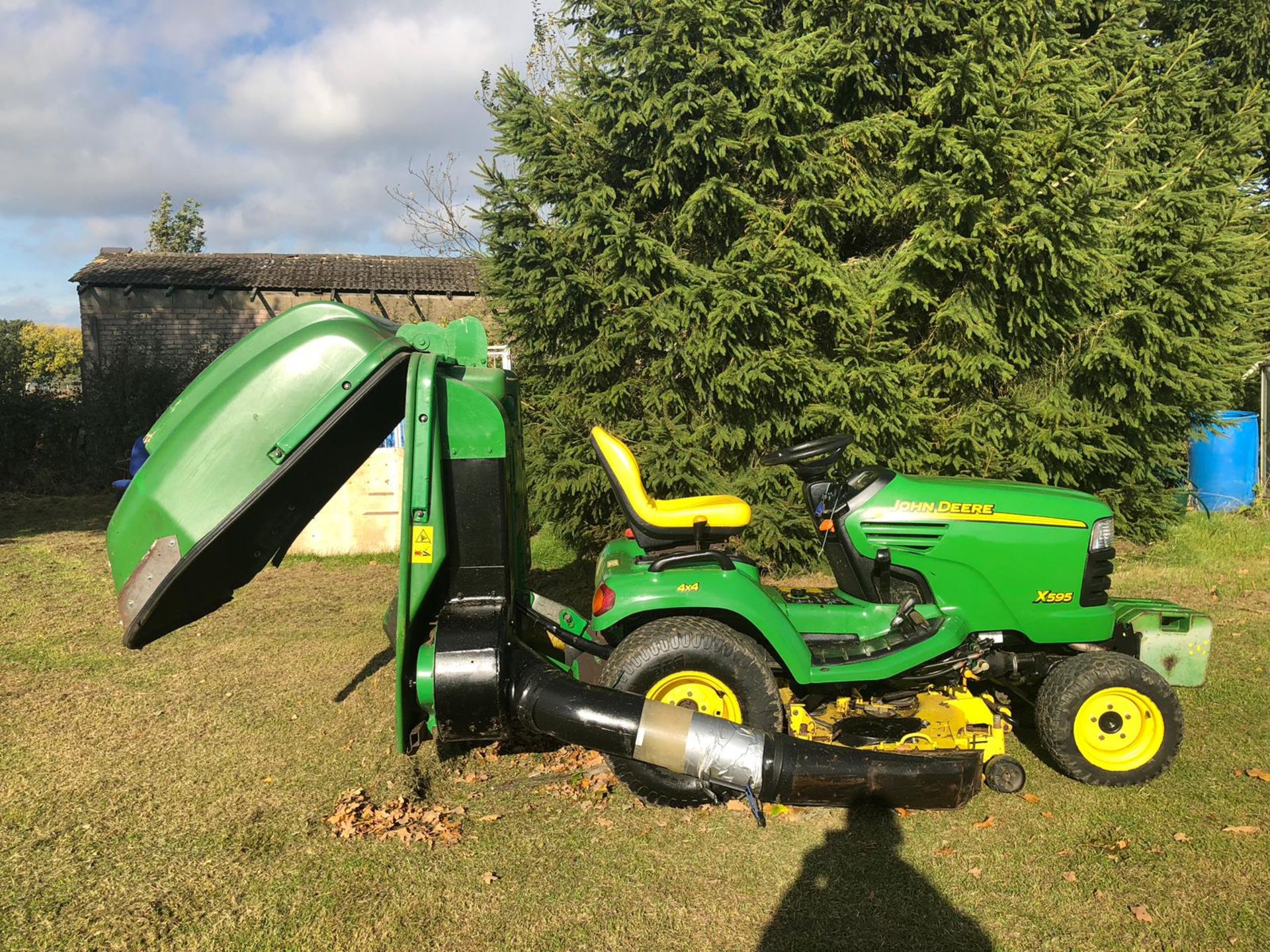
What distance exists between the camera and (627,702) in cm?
297

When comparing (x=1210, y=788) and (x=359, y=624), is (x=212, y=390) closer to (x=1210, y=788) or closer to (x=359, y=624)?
(x=359, y=624)

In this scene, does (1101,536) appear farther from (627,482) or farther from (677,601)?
(627,482)

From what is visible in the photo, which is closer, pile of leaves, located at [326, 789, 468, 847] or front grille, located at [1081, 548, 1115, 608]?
pile of leaves, located at [326, 789, 468, 847]

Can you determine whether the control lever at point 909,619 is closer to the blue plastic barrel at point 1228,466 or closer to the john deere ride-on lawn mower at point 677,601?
the john deere ride-on lawn mower at point 677,601

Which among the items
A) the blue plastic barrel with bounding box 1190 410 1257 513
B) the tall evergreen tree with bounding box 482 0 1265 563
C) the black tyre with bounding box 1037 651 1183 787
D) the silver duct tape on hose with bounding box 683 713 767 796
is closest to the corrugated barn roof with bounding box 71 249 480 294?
the tall evergreen tree with bounding box 482 0 1265 563

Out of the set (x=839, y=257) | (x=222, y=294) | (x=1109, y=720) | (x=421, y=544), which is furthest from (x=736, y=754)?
(x=222, y=294)

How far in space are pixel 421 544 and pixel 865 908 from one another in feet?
7.09

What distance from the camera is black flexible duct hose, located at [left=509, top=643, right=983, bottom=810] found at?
274 cm

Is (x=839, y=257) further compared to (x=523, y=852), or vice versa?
(x=839, y=257)

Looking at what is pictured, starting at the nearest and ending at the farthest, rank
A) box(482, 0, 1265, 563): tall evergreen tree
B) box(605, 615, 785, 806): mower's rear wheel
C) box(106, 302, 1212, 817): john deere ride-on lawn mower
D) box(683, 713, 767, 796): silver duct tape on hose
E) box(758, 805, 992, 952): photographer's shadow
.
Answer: box(683, 713, 767, 796): silver duct tape on hose, box(758, 805, 992, 952): photographer's shadow, box(106, 302, 1212, 817): john deere ride-on lawn mower, box(605, 615, 785, 806): mower's rear wheel, box(482, 0, 1265, 563): tall evergreen tree

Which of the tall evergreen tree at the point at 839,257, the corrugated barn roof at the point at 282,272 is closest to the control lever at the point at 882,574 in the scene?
the tall evergreen tree at the point at 839,257

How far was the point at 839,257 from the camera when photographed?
788 cm

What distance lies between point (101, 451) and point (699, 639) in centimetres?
1449

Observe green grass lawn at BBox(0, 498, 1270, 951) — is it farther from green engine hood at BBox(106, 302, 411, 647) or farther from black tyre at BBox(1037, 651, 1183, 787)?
green engine hood at BBox(106, 302, 411, 647)
